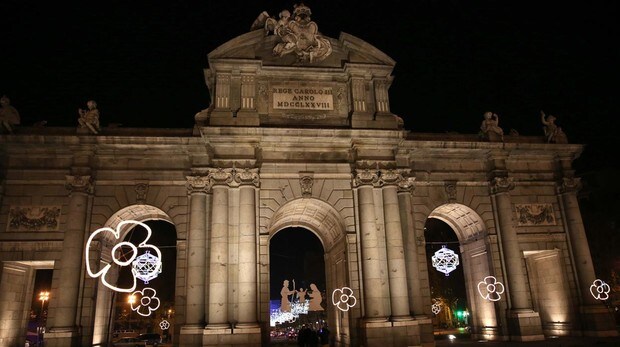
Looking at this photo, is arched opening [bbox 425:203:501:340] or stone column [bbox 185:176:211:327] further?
arched opening [bbox 425:203:501:340]

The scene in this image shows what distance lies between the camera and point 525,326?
962 inches

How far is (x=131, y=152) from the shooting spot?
24.7 m

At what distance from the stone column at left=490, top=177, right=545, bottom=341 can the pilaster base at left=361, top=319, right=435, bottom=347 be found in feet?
20.9

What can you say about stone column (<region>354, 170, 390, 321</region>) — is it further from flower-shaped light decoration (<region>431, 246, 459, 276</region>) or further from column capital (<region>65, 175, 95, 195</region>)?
column capital (<region>65, 175, 95, 195</region>)

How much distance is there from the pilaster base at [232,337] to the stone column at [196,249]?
1.10m

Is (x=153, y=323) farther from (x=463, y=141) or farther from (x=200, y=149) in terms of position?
(x=463, y=141)

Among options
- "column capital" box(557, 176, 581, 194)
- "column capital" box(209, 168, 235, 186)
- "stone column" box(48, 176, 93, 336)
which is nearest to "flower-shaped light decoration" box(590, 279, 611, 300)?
"column capital" box(557, 176, 581, 194)

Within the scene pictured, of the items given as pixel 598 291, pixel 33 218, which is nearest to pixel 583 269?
pixel 598 291

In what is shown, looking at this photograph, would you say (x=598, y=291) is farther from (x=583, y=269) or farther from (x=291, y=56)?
(x=291, y=56)

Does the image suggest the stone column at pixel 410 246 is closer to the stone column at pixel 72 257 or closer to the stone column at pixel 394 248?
the stone column at pixel 394 248

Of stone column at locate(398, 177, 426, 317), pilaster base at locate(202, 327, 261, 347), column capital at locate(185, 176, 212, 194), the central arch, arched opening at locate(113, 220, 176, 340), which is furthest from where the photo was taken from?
arched opening at locate(113, 220, 176, 340)

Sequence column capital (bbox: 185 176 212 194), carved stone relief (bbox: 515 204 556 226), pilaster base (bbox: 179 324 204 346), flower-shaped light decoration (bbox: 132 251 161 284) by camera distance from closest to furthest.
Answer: pilaster base (bbox: 179 324 204 346)
flower-shaped light decoration (bbox: 132 251 161 284)
column capital (bbox: 185 176 212 194)
carved stone relief (bbox: 515 204 556 226)

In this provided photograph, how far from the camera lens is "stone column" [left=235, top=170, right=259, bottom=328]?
2131 cm

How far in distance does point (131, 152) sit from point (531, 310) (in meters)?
23.3
